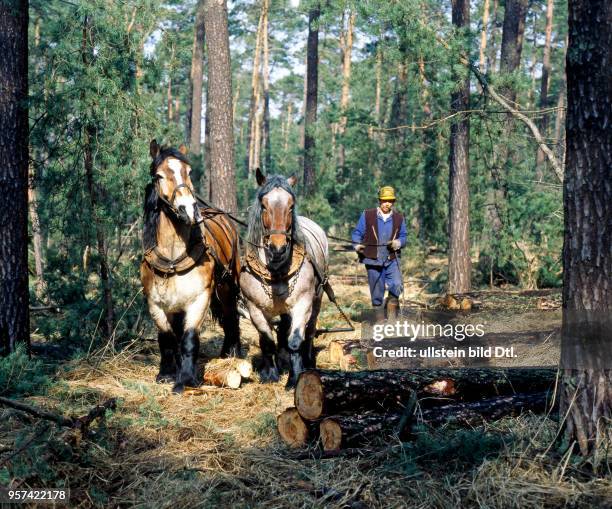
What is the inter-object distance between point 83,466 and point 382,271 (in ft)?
18.0

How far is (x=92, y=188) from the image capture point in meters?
8.31

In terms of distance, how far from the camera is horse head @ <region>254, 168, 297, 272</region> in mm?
6375

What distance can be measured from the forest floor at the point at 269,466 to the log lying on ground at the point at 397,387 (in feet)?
1.42

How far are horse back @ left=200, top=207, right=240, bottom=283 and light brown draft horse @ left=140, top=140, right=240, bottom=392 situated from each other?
1.2 inches

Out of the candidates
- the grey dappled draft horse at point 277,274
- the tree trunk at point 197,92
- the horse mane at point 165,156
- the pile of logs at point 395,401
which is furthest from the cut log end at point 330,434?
the tree trunk at point 197,92

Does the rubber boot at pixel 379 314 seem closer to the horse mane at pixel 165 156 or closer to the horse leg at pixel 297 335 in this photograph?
the horse leg at pixel 297 335

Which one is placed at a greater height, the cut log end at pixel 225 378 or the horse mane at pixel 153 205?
the horse mane at pixel 153 205

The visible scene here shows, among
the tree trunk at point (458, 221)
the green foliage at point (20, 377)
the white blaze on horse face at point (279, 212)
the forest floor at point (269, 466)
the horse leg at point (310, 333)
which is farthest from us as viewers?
the tree trunk at point (458, 221)

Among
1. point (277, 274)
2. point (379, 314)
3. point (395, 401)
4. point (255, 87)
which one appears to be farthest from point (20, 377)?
point (255, 87)

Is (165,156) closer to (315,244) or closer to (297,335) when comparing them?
(315,244)

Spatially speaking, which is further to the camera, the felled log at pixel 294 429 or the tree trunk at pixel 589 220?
the felled log at pixel 294 429

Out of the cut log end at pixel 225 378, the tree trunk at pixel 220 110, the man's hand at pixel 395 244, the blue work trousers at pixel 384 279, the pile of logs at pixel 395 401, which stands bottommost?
the cut log end at pixel 225 378

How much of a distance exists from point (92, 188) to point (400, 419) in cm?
526

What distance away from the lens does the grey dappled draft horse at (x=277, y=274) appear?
21.4 feet
